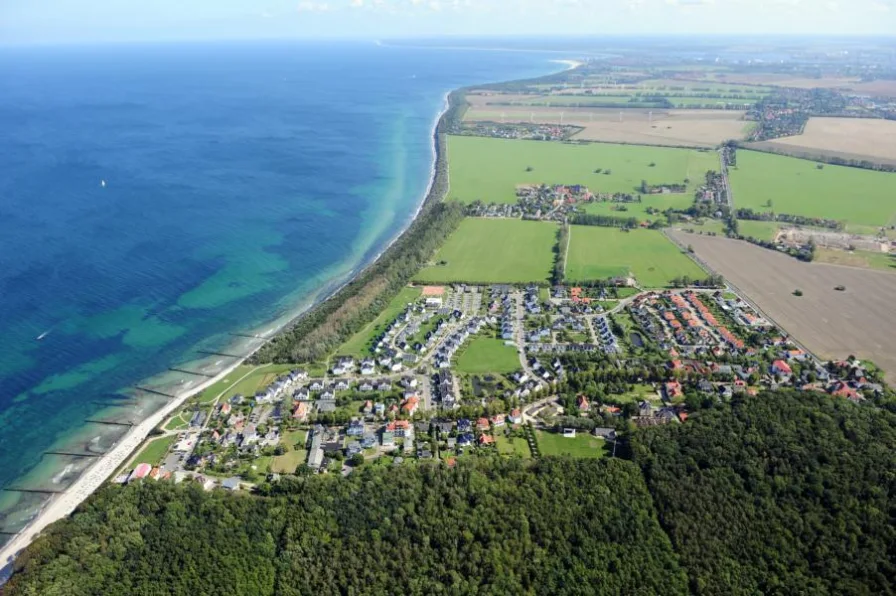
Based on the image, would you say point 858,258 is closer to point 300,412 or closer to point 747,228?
point 747,228

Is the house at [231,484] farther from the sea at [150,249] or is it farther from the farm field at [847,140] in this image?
the farm field at [847,140]

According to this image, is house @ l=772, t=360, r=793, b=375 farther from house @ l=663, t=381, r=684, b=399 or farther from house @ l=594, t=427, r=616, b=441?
house @ l=594, t=427, r=616, b=441

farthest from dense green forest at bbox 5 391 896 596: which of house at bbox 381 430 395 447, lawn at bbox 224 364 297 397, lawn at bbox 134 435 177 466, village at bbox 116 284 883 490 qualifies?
lawn at bbox 224 364 297 397

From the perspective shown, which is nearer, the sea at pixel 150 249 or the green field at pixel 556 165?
the sea at pixel 150 249

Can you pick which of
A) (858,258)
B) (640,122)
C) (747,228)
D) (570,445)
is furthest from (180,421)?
(640,122)

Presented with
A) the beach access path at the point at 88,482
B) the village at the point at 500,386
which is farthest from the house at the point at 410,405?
the beach access path at the point at 88,482

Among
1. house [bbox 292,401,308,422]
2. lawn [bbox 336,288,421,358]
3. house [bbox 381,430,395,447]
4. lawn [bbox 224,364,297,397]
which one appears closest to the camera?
house [bbox 381,430,395,447]
